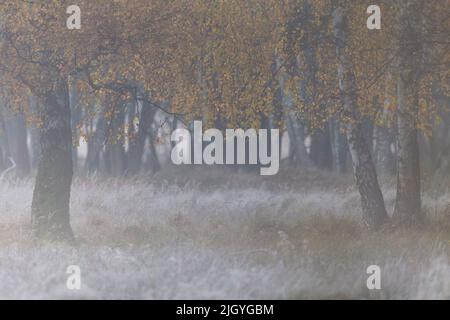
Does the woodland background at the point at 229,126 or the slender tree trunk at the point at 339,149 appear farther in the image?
the slender tree trunk at the point at 339,149

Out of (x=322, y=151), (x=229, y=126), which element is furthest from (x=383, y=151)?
(x=229, y=126)

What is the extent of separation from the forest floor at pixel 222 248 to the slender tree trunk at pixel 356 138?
52cm

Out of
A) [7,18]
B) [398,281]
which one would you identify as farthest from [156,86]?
[398,281]

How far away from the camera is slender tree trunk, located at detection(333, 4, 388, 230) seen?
64.1 feet

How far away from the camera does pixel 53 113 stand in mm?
18547

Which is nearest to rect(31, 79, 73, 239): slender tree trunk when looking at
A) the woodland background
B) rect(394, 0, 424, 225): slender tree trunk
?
the woodland background

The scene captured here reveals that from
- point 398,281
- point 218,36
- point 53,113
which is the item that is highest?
point 218,36

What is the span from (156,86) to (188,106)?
931mm

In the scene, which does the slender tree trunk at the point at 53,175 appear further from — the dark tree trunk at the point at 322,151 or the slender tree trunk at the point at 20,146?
the slender tree trunk at the point at 20,146

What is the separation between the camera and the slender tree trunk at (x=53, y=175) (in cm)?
1862

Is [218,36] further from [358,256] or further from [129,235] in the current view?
[358,256]

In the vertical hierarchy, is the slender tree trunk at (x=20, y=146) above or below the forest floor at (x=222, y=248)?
above

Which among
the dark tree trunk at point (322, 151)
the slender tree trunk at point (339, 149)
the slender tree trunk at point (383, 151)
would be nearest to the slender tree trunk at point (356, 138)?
the slender tree trunk at point (383, 151)

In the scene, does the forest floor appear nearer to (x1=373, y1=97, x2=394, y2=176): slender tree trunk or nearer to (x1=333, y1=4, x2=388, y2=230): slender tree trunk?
(x1=333, y1=4, x2=388, y2=230): slender tree trunk
